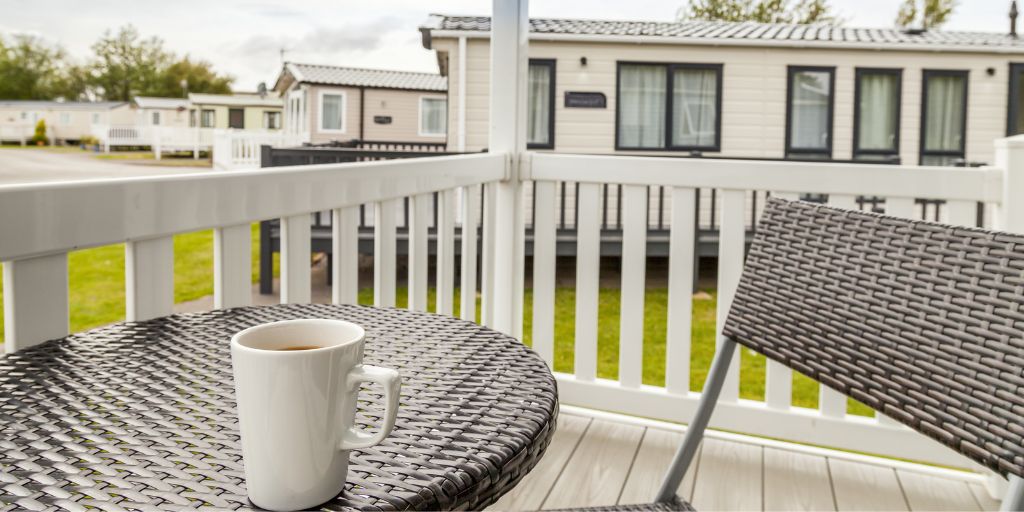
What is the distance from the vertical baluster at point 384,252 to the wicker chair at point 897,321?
0.94 metres

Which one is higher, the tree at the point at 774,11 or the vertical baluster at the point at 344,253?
the tree at the point at 774,11

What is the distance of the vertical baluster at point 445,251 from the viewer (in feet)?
7.06

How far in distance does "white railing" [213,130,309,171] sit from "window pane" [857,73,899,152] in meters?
1.83

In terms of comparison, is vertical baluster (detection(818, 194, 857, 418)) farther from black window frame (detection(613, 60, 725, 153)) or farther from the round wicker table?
the round wicker table

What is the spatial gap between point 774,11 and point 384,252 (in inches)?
59.1

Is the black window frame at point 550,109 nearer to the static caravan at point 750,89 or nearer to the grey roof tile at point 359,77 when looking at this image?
the static caravan at point 750,89

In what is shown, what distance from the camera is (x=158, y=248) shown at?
1.21 m

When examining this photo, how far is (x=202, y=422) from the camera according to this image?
0.68m

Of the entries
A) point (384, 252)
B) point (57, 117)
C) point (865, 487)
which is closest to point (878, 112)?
point (865, 487)

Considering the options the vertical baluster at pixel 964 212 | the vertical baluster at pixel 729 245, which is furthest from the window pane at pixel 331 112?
the vertical baluster at pixel 964 212

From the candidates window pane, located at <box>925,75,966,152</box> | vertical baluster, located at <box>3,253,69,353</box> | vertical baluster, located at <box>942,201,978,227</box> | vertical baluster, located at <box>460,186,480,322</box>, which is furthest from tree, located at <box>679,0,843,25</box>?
vertical baluster, located at <box>3,253,69,353</box>

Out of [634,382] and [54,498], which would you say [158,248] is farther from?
[634,382]

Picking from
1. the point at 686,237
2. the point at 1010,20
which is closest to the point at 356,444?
the point at 686,237

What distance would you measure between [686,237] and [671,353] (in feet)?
1.20
